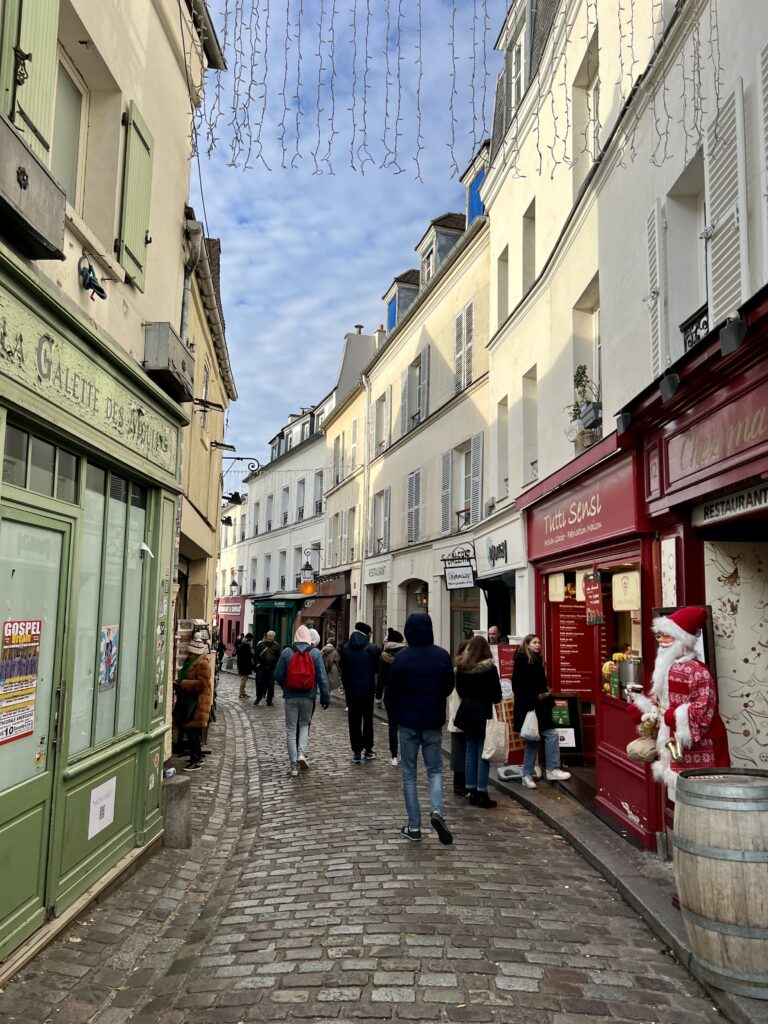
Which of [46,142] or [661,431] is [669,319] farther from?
[46,142]

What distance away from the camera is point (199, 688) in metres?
9.79

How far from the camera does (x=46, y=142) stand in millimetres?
4320

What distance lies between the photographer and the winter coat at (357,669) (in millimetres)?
9969

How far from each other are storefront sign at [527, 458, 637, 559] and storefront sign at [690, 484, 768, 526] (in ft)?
2.83

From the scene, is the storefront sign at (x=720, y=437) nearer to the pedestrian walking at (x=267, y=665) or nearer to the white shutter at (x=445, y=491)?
the white shutter at (x=445, y=491)

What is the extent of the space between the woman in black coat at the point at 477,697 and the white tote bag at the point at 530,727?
23.9 inches

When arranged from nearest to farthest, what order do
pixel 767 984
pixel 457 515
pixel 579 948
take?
pixel 767 984, pixel 579 948, pixel 457 515

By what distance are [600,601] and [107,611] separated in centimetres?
444

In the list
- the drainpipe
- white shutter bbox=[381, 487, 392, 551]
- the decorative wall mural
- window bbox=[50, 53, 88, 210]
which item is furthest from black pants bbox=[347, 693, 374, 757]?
white shutter bbox=[381, 487, 392, 551]

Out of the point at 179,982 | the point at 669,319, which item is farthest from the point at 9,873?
the point at 669,319

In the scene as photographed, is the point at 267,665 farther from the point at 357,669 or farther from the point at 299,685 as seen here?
the point at 299,685

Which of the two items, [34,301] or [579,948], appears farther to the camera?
[579,948]

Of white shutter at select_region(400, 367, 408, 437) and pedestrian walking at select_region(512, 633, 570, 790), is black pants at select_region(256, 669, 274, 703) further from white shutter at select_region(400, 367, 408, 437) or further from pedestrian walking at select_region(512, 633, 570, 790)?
pedestrian walking at select_region(512, 633, 570, 790)

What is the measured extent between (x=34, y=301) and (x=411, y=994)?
3.84m
